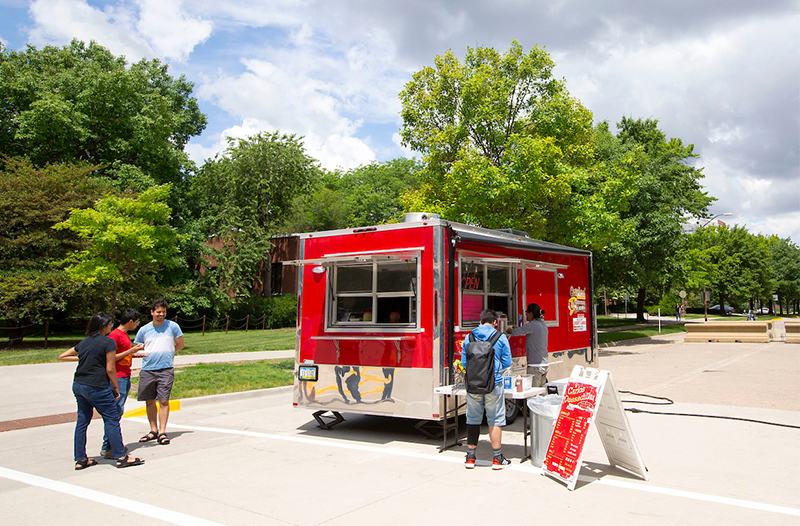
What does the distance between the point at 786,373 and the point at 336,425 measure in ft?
40.1

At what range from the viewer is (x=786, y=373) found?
14.1 meters

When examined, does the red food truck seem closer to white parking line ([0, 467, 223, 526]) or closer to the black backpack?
the black backpack

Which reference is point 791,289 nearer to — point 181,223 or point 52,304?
point 181,223

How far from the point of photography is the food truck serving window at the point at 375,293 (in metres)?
7.54

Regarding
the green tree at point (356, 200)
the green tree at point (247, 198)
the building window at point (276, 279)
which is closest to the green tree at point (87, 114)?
the green tree at point (247, 198)

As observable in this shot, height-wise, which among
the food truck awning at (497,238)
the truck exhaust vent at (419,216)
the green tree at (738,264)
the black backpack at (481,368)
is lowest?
the black backpack at (481,368)

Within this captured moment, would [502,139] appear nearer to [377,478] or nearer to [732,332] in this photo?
[377,478]

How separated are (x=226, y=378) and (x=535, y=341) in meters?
7.74

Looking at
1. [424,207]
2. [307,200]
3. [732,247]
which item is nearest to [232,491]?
[424,207]

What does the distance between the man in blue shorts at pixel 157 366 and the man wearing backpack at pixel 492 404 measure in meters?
3.97

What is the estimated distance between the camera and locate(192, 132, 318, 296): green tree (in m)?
34.4

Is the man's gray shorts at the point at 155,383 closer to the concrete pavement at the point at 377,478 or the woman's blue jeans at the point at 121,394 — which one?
the woman's blue jeans at the point at 121,394

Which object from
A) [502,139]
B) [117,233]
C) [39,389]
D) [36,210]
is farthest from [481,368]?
[36,210]

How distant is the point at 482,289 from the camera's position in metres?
7.99
